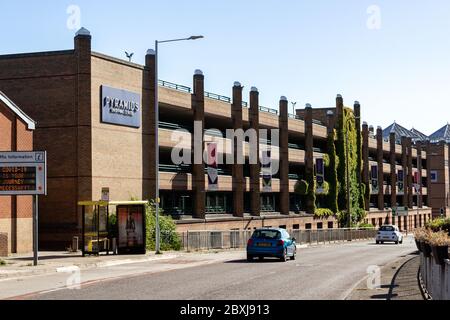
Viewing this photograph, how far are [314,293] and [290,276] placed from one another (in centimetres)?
496

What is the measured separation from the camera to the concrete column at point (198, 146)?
49.1 meters

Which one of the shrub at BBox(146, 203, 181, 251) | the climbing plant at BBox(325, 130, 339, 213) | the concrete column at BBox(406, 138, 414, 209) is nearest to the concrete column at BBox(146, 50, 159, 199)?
the shrub at BBox(146, 203, 181, 251)

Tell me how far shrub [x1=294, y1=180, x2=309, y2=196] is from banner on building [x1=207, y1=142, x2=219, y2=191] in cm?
1719

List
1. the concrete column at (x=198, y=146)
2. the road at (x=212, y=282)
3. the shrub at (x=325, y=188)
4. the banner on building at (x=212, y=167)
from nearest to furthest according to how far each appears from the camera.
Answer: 1. the road at (x=212, y=282)
2. the concrete column at (x=198, y=146)
3. the banner on building at (x=212, y=167)
4. the shrub at (x=325, y=188)

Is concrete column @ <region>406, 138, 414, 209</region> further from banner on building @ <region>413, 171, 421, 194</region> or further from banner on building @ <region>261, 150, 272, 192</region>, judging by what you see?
banner on building @ <region>261, 150, 272, 192</region>

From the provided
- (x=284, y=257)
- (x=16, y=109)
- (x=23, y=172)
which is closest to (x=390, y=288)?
(x=284, y=257)

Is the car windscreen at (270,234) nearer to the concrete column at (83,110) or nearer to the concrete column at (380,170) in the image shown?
the concrete column at (83,110)

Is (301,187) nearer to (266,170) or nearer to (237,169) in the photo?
(266,170)

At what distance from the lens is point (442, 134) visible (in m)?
138

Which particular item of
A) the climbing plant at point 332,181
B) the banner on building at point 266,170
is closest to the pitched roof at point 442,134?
the climbing plant at point 332,181

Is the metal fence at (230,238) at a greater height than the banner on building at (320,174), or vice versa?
the banner on building at (320,174)

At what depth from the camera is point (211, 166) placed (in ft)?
165

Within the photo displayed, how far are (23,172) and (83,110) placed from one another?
12042 millimetres

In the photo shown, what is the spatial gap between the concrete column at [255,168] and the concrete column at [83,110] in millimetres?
21846
